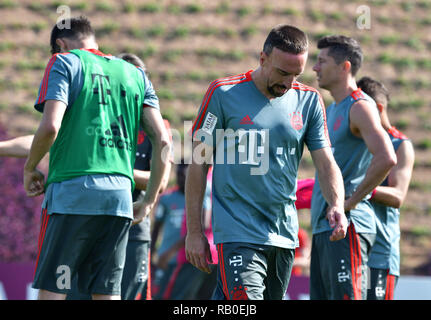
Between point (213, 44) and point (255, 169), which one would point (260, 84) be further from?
point (213, 44)

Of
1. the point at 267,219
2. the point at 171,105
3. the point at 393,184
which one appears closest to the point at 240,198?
the point at 267,219

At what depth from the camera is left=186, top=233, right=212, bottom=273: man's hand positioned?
154 inches

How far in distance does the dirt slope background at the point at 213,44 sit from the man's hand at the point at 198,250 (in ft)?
28.0

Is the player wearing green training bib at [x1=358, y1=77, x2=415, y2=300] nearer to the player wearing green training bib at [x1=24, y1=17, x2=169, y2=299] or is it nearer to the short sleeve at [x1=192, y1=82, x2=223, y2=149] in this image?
the short sleeve at [x1=192, y1=82, x2=223, y2=149]

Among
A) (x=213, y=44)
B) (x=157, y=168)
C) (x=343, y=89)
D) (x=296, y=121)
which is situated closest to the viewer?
(x=296, y=121)

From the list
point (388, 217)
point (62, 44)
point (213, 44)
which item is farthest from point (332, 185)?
point (213, 44)

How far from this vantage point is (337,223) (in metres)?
3.95

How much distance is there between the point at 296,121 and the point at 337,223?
0.61 meters

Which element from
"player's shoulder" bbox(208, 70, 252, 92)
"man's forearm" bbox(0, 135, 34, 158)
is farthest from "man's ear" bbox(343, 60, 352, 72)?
"man's forearm" bbox(0, 135, 34, 158)

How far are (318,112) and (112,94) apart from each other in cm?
121

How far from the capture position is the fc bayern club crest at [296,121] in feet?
13.2

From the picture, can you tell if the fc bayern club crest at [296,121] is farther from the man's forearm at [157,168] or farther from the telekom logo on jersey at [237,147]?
the man's forearm at [157,168]

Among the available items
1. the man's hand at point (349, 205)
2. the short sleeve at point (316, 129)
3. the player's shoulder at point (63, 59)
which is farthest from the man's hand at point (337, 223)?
the player's shoulder at point (63, 59)

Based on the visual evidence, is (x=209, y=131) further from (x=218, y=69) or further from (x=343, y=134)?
(x=218, y=69)
